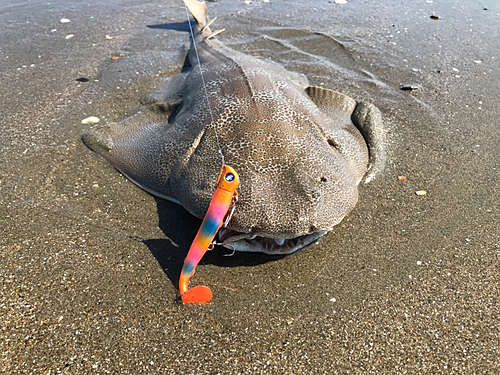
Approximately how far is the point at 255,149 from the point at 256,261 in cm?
100

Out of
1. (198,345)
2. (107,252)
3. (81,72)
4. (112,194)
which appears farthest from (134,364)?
(81,72)

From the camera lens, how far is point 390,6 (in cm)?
908

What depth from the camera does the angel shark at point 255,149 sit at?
296cm

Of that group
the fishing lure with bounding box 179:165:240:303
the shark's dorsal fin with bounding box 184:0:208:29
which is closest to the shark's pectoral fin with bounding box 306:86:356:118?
the fishing lure with bounding box 179:165:240:303

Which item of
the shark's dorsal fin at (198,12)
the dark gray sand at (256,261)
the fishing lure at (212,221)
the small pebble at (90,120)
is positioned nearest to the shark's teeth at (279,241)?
the dark gray sand at (256,261)

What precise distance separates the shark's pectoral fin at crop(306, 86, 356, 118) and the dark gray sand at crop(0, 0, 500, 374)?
710 millimetres

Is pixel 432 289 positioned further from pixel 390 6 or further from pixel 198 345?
pixel 390 6

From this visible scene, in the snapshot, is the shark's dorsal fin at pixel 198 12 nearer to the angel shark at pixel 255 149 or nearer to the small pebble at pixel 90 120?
the angel shark at pixel 255 149

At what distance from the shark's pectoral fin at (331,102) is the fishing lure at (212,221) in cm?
275

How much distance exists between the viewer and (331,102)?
205 inches

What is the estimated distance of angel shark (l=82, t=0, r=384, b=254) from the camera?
2961 millimetres

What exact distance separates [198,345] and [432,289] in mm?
1979

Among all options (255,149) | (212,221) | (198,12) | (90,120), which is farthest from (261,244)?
(198,12)

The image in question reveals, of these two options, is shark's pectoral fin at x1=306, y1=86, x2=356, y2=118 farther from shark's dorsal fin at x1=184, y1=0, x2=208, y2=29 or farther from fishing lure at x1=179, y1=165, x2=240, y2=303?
shark's dorsal fin at x1=184, y1=0, x2=208, y2=29
